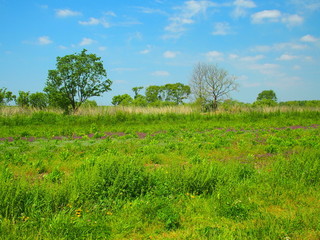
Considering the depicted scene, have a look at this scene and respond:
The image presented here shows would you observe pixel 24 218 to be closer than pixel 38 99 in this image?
Yes

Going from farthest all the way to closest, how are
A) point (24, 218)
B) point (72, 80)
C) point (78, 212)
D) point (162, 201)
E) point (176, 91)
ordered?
point (176, 91) < point (72, 80) < point (162, 201) < point (78, 212) < point (24, 218)

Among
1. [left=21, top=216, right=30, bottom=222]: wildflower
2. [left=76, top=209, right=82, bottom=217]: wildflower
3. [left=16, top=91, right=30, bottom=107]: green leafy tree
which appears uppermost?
[left=16, top=91, right=30, bottom=107]: green leafy tree

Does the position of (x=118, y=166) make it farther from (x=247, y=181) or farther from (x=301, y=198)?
(x=301, y=198)

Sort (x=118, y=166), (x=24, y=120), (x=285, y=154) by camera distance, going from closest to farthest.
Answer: (x=118, y=166)
(x=285, y=154)
(x=24, y=120)

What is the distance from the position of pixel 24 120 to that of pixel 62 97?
17.6 metres

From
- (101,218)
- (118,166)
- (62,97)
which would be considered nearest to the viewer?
(101,218)

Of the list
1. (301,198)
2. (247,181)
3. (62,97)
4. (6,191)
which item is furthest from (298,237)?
(62,97)

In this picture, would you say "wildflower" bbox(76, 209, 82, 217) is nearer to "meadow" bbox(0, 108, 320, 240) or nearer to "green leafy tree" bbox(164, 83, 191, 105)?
"meadow" bbox(0, 108, 320, 240)

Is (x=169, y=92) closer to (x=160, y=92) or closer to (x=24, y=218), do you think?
(x=160, y=92)

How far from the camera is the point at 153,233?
416 cm

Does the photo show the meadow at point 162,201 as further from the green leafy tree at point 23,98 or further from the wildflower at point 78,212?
the green leafy tree at point 23,98

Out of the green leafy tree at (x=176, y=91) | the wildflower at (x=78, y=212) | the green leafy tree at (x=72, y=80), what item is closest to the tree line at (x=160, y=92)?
the green leafy tree at (x=176, y=91)

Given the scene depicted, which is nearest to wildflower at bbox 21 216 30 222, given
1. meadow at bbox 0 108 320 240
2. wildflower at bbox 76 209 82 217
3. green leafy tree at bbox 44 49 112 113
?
meadow at bbox 0 108 320 240

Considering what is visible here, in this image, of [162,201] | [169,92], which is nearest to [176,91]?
[169,92]
